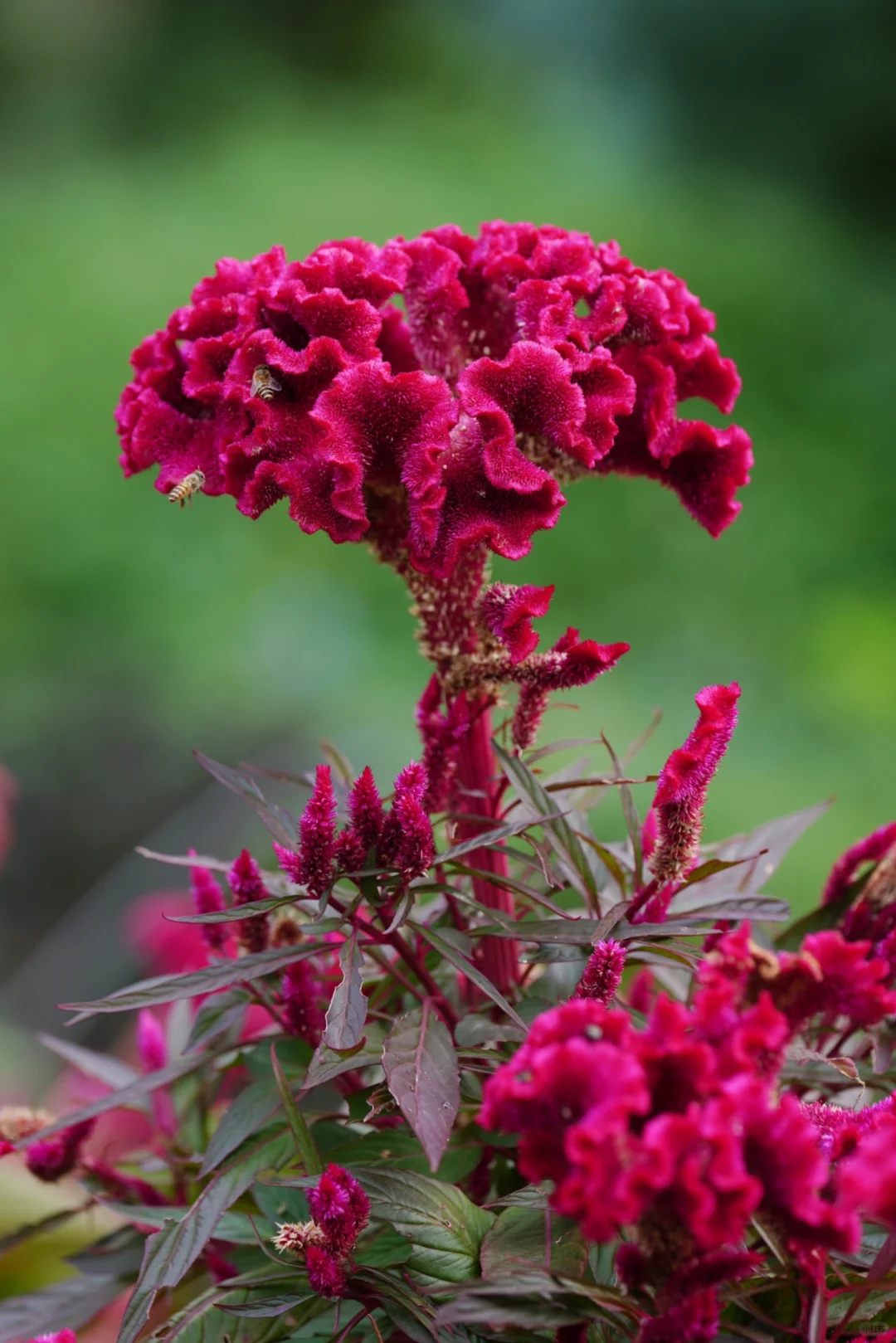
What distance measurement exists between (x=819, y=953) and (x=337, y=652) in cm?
229

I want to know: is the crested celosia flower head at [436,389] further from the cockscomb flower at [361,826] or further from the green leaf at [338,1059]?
the green leaf at [338,1059]

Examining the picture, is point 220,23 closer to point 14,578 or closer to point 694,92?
point 694,92

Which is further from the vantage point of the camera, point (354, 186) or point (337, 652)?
point (354, 186)

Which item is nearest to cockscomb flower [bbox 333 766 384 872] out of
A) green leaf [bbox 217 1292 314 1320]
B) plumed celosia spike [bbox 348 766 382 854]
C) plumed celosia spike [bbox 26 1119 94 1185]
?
plumed celosia spike [bbox 348 766 382 854]

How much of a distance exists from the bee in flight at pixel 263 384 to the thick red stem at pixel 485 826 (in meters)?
0.22

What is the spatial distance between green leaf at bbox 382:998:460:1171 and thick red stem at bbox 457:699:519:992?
0.12 meters

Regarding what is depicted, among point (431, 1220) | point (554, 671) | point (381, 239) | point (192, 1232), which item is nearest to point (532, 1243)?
point (431, 1220)

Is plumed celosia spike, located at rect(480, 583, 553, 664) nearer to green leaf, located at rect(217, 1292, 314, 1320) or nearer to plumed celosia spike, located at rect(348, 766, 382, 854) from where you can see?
plumed celosia spike, located at rect(348, 766, 382, 854)

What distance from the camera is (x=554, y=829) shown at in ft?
2.25

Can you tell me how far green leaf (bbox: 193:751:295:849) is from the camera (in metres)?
0.63

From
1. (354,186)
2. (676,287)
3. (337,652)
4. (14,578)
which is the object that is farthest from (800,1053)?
(354,186)

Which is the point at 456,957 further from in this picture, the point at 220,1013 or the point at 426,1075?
the point at 220,1013

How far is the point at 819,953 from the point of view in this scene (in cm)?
44

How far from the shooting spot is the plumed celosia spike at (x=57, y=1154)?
0.76 meters
